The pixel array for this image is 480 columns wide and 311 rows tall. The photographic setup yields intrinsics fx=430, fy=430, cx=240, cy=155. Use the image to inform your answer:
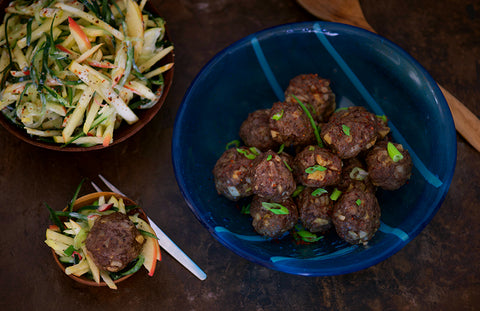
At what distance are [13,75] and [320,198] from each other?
6.19 feet

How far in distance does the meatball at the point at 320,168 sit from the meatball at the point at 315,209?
0.32 feet

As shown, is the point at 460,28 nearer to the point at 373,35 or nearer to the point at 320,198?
the point at 373,35

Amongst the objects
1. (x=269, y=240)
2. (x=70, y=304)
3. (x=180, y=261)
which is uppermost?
(x=269, y=240)

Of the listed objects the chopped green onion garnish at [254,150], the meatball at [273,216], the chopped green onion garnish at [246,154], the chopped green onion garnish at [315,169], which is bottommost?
the meatball at [273,216]

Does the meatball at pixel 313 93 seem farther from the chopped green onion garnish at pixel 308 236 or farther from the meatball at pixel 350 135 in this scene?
the chopped green onion garnish at pixel 308 236

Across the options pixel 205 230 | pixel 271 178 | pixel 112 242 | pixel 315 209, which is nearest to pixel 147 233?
pixel 112 242

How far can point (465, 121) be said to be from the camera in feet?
8.91

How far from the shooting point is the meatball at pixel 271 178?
2094mm

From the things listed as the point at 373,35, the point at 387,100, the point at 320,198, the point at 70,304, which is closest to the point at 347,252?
the point at 320,198

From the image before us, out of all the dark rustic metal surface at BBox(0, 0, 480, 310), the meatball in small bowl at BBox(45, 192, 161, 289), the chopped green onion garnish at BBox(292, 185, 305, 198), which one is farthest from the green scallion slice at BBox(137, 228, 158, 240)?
the chopped green onion garnish at BBox(292, 185, 305, 198)

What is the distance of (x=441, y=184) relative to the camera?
7.43ft

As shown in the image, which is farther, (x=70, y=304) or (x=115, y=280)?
(x=70, y=304)

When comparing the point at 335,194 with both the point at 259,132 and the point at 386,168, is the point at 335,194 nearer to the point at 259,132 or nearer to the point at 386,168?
the point at 386,168

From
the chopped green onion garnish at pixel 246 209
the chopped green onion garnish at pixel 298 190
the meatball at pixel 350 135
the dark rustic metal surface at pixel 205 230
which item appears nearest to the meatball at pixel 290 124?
the meatball at pixel 350 135
